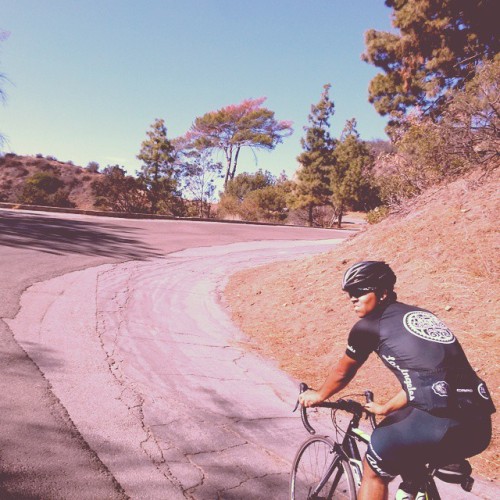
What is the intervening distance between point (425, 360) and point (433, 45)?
13.6m

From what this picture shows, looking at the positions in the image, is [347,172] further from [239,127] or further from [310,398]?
[310,398]

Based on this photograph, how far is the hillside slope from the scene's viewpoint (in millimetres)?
5402

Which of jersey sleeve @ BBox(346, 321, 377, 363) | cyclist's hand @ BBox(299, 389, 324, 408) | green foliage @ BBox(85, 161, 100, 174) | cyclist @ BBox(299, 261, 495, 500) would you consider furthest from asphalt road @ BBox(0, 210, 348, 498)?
green foliage @ BBox(85, 161, 100, 174)

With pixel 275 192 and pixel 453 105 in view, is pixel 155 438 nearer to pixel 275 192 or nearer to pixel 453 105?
pixel 453 105

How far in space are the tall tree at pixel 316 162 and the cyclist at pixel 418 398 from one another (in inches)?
1424

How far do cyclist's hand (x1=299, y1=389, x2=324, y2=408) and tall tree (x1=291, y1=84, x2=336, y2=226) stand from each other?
36025 mm

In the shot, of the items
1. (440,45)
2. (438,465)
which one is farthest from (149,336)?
(440,45)

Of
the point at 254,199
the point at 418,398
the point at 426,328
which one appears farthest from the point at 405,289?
the point at 254,199

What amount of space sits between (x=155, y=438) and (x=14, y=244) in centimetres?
985

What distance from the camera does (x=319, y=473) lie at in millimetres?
2844

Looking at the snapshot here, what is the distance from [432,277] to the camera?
7066mm

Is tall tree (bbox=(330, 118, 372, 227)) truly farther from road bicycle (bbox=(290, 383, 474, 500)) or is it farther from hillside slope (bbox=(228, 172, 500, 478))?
road bicycle (bbox=(290, 383, 474, 500))

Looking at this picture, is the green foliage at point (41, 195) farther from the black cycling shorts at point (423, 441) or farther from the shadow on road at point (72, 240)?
the black cycling shorts at point (423, 441)

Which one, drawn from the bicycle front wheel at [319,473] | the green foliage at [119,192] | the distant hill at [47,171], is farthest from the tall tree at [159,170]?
the bicycle front wheel at [319,473]
